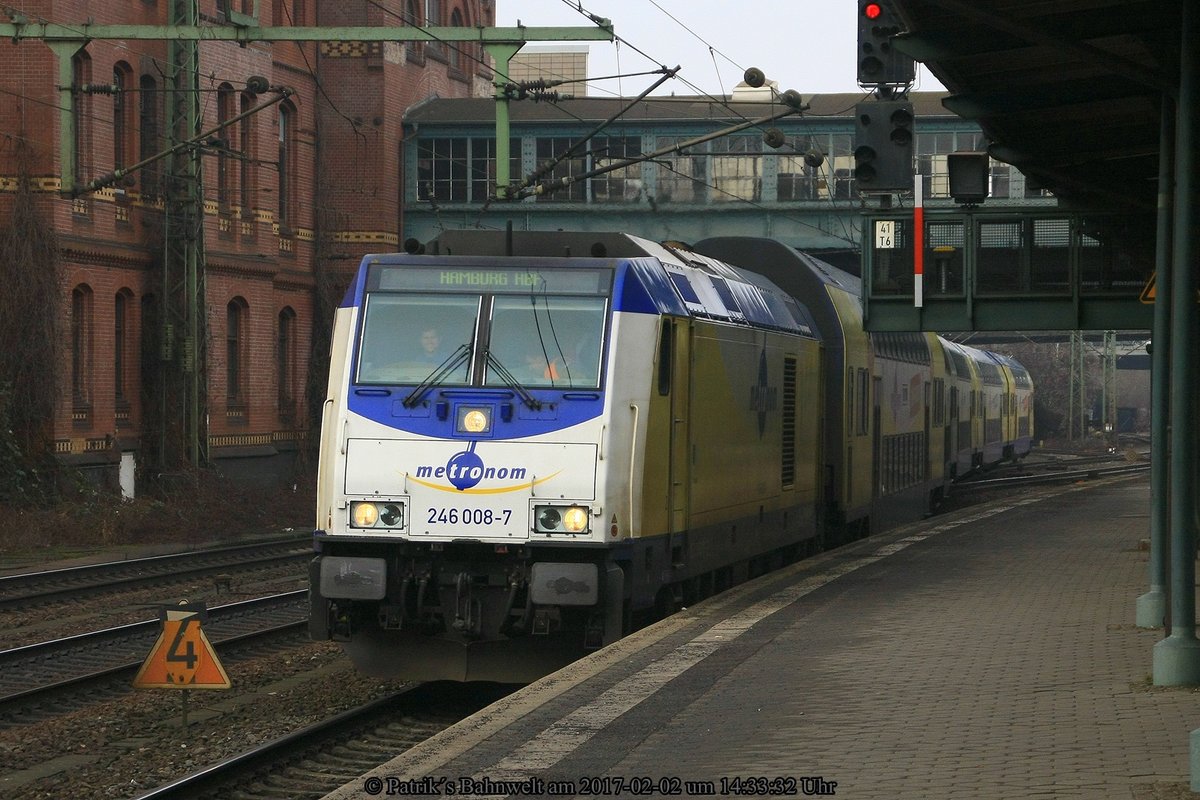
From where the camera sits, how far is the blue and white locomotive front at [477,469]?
11031 mm

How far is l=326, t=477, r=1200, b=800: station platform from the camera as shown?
23.3ft

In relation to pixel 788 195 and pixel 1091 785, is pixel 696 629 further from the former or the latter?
pixel 788 195

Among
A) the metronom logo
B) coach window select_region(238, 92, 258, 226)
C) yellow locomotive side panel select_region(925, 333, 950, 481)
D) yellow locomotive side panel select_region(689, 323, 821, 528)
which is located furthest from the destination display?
coach window select_region(238, 92, 258, 226)

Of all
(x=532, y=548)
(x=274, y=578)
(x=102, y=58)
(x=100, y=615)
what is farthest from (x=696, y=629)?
(x=102, y=58)

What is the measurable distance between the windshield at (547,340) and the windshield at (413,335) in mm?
203

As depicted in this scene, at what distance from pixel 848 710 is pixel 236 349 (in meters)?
29.2

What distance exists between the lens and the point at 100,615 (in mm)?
17156

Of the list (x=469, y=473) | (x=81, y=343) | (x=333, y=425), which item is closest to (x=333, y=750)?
(x=469, y=473)

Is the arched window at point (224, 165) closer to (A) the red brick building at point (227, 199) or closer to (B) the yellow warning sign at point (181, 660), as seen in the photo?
(A) the red brick building at point (227, 199)

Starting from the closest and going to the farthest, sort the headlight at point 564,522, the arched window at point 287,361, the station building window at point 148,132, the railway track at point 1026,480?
the headlight at point 564,522, the station building window at point 148,132, the arched window at point 287,361, the railway track at point 1026,480

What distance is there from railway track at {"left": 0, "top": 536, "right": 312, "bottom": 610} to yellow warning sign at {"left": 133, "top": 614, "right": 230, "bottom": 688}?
6.75 meters

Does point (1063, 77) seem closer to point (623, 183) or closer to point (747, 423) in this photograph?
point (747, 423)

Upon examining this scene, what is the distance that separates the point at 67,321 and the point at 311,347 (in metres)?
10.6

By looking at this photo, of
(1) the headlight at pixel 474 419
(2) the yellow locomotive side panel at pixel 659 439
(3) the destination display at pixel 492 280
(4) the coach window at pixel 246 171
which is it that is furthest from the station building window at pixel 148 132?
(1) the headlight at pixel 474 419
